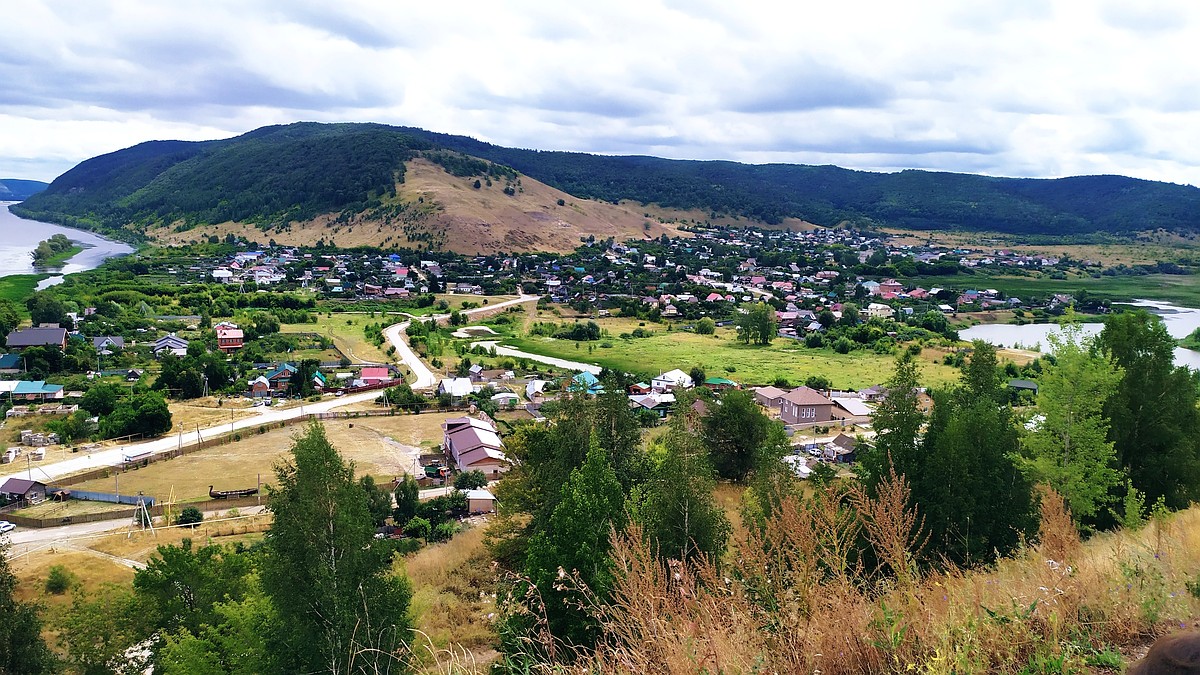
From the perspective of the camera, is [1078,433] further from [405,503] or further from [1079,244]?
[1079,244]

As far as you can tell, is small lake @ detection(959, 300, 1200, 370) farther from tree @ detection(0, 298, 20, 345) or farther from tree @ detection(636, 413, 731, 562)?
tree @ detection(0, 298, 20, 345)

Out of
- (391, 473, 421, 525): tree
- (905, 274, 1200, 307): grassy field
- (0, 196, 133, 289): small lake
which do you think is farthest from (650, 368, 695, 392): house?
(0, 196, 133, 289): small lake

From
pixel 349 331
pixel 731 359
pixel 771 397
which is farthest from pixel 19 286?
pixel 771 397

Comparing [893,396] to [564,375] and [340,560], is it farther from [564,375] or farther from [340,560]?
→ [564,375]

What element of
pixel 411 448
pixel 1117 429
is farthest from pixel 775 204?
pixel 1117 429

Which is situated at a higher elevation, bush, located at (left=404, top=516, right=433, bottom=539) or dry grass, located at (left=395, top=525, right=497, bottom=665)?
dry grass, located at (left=395, top=525, right=497, bottom=665)

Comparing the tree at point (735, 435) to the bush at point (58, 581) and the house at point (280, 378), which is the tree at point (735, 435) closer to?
the bush at point (58, 581)
